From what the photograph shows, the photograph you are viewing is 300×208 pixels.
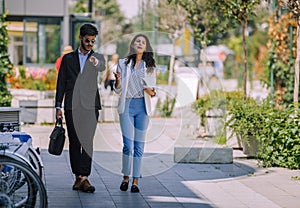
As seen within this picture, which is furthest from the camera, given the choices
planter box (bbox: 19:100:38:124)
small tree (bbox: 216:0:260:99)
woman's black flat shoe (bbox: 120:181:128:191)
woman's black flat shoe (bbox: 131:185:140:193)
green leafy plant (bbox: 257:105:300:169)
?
planter box (bbox: 19:100:38:124)

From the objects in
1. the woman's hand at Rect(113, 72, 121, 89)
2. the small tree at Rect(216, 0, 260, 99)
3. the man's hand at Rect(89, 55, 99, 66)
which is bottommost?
the woman's hand at Rect(113, 72, 121, 89)

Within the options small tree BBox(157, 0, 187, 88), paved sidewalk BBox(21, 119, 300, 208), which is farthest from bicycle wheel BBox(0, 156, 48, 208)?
small tree BBox(157, 0, 187, 88)

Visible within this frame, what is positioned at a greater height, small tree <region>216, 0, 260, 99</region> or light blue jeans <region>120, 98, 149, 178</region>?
small tree <region>216, 0, 260, 99</region>

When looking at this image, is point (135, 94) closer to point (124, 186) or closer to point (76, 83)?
point (76, 83)

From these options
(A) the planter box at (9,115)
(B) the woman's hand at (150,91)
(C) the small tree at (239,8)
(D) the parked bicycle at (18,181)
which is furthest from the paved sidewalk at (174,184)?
(C) the small tree at (239,8)

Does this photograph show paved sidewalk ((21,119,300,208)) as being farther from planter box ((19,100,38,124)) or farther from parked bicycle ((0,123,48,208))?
planter box ((19,100,38,124))

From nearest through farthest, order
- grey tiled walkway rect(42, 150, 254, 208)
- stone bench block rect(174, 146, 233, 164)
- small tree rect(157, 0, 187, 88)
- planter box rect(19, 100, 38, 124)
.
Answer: grey tiled walkway rect(42, 150, 254, 208) < stone bench block rect(174, 146, 233, 164) < planter box rect(19, 100, 38, 124) < small tree rect(157, 0, 187, 88)

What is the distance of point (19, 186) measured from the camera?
679 cm

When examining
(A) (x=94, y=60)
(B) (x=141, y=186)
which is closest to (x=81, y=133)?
(A) (x=94, y=60)

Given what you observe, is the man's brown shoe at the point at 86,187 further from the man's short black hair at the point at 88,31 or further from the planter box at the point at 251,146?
the planter box at the point at 251,146

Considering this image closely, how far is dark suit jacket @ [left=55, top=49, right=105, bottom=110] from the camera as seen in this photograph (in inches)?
354

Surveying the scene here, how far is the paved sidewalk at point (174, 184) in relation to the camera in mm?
8453

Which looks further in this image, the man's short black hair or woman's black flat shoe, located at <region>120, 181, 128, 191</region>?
woman's black flat shoe, located at <region>120, 181, 128, 191</region>

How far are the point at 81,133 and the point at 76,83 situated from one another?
60 cm
